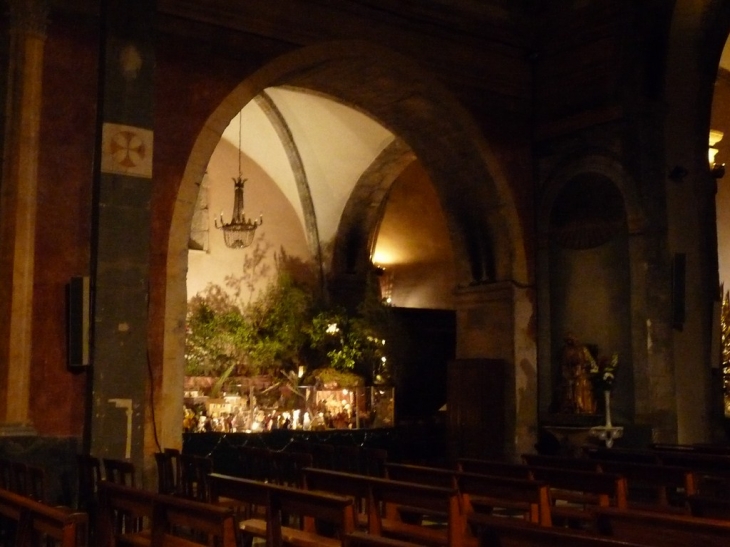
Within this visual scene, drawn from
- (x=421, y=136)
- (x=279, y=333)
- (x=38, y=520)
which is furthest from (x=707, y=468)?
(x=279, y=333)

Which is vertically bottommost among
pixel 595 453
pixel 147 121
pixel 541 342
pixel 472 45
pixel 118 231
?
pixel 595 453

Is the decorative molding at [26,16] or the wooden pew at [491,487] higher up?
the decorative molding at [26,16]

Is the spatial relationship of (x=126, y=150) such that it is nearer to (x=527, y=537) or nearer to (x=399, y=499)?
(x=399, y=499)

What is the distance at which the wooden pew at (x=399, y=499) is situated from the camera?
162 inches

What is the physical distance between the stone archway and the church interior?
1.1 inches

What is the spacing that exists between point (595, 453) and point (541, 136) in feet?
16.3

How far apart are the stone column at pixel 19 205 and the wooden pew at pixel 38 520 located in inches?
123

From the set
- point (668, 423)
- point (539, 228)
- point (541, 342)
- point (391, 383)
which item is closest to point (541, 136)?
point (539, 228)

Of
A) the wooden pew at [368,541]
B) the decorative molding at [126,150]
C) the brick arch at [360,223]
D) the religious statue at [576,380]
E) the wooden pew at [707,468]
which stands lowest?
the wooden pew at [707,468]

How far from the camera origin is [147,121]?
759 centimetres

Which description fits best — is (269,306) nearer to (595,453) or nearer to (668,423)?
(668,423)

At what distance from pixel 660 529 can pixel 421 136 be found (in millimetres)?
7913

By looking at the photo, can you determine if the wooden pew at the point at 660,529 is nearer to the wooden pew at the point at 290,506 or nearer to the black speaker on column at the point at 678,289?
the wooden pew at the point at 290,506

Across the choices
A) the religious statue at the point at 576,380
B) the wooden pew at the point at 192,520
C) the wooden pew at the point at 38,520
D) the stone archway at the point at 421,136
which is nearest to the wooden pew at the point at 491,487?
the wooden pew at the point at 192,520
